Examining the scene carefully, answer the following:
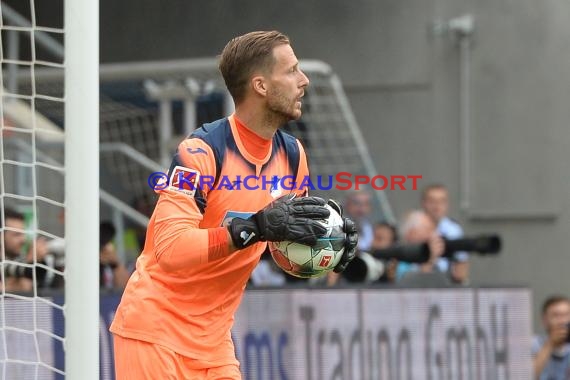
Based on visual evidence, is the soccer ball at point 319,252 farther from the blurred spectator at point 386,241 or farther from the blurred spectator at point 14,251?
the blurred spectator at point 386,241

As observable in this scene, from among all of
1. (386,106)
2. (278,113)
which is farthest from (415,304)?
(386,106)

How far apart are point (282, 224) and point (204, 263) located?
330 millimetres

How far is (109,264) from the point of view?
8164 mm

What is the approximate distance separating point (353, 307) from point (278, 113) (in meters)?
3.31

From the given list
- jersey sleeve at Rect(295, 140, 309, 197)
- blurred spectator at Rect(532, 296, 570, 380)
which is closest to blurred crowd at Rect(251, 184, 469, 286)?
blurred spectator at Rect(532, 296, 570, 380)

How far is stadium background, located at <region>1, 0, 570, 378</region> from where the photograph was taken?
12.2 m

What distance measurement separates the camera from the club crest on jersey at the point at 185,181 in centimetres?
425

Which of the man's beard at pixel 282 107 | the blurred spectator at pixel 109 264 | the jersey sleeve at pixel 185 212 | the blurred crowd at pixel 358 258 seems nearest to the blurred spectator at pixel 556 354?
A: the blurred crowd at pixel 358 258

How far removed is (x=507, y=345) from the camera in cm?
776

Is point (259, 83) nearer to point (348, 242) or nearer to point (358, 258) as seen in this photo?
point (348, 242)

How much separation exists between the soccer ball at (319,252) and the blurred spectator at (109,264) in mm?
3852

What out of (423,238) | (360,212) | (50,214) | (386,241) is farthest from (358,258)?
(50,214)

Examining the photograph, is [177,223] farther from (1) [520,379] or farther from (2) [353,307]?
(1) [520,379]

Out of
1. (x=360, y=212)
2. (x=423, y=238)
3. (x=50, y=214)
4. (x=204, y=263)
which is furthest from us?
(x=50, y=214)
